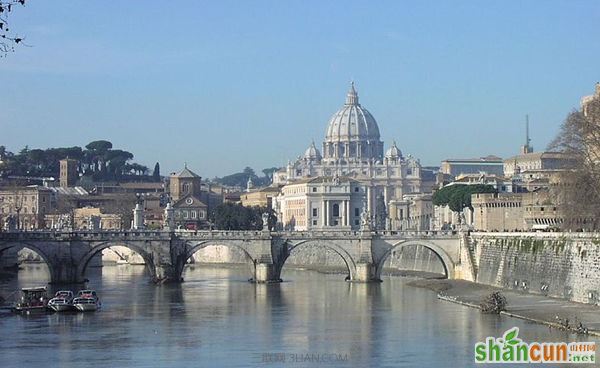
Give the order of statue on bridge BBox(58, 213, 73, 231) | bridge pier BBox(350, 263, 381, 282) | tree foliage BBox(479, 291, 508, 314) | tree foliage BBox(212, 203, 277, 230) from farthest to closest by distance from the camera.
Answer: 1. tree foliage BBox(212, 203, 277, 230)
2. statue on bridge BBox(58, 213, 73, 231)
3. bridge pier BBox(350, 263, 381, 282)
4. tree foliage BBox(479, 291, 508, 314)

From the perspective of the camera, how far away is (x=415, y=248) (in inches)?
4178

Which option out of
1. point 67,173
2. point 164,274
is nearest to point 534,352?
point 164,274

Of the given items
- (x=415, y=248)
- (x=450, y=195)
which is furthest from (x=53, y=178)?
(x=415, y=248)

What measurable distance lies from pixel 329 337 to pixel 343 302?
1685cm

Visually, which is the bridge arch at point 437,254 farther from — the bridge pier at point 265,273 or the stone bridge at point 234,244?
the bridge pier at point 265,273

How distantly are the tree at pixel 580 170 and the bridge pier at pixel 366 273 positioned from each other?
17302 mm

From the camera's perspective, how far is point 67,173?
194m

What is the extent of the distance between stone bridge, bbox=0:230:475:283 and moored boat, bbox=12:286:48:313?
17237mm

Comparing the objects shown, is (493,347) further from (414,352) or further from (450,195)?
(450,195)

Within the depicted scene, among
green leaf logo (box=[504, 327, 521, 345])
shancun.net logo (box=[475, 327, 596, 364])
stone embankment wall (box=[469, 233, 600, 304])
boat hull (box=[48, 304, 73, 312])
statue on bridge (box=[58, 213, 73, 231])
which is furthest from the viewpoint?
statue on bridge (box=[58, 213, 73, 231])

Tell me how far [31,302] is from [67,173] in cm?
12662

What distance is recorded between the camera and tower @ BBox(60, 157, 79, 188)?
634ft

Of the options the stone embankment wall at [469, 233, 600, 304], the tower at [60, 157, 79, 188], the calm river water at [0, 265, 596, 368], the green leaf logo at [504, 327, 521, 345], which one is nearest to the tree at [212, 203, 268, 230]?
the tower at [60, 157, 79, 188]

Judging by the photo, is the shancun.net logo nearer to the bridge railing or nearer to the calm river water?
the calm river water
